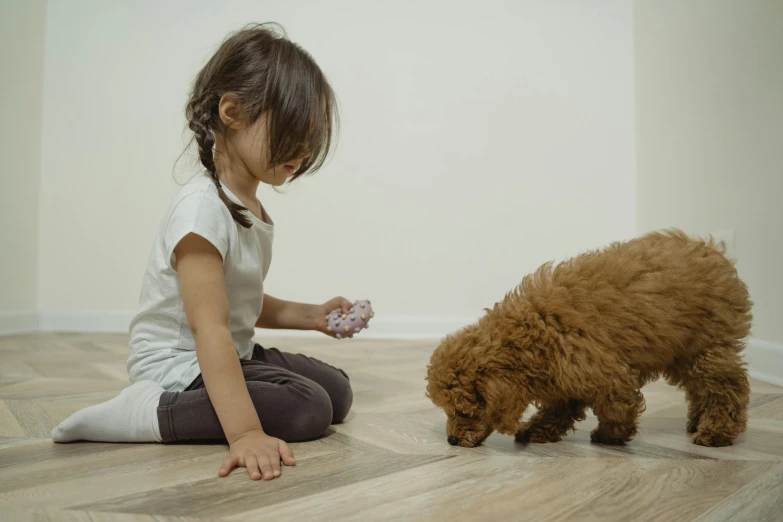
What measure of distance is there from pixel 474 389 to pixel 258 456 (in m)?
0.29

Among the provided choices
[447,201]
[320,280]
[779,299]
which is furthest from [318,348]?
[779,299]

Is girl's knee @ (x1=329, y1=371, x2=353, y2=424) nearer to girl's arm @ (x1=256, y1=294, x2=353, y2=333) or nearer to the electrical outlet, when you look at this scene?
girl's arm @ (x1=256, y1=294, x2=353, y2=333)

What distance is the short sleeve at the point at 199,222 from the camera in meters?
0.92

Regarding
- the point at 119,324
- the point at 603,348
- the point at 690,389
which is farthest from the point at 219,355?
the point at 119,324

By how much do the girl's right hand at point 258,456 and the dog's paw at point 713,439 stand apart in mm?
580

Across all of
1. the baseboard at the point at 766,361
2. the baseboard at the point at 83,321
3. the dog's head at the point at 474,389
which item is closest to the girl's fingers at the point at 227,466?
the dog's head at the point at 474,389

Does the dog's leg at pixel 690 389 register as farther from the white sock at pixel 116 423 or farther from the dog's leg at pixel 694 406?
the white sock at pixel 116 423

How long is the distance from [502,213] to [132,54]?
5.59ft

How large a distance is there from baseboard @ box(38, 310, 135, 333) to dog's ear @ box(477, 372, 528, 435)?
2.24 m

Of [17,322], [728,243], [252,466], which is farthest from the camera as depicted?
[17,322]

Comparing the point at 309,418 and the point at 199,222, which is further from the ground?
the point at 199,222

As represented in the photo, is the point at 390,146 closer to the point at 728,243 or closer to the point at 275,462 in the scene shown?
the point at 728,243

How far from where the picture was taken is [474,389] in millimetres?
880

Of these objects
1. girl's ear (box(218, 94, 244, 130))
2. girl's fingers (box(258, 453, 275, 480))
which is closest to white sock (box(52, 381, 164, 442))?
girl's fingers (box(258, 453, 275, 480))
